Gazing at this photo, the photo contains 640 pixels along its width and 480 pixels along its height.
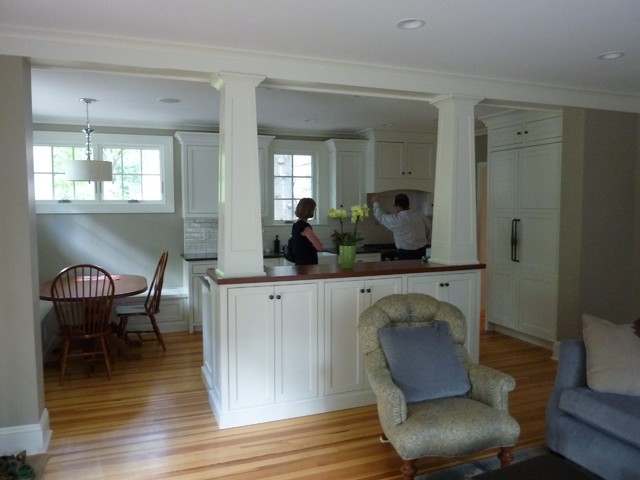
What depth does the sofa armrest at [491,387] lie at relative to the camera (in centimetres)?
261

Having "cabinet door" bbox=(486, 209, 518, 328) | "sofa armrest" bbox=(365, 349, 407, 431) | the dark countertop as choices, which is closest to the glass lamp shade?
the dark countertop

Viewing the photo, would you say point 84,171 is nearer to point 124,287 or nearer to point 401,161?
point 124,287

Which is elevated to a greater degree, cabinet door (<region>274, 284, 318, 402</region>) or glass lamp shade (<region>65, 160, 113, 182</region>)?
glass lamp shade (<region>65, 160, 113, 182</region>)

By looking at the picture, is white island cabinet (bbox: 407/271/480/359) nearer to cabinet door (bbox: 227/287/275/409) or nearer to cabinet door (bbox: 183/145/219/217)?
cabinet door (bbox: 227/287/275/409)

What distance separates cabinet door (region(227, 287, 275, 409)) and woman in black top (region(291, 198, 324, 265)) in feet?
3.21

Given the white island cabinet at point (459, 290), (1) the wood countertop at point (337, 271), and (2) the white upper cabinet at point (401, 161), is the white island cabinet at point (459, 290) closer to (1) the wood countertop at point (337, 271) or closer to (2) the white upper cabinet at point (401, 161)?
(1) the wood countertop at point (337, 271)

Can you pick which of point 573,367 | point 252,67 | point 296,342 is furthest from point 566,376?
point 252,67

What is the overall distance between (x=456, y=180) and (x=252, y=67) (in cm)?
175

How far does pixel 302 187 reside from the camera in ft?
21.5

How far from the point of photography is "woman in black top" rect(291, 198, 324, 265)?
4176 mm

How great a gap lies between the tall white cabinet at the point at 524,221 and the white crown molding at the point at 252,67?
0.68 metres

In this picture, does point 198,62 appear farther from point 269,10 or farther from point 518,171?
point 518,171

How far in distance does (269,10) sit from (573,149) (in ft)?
10.6

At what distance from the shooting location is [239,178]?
3293 mm
